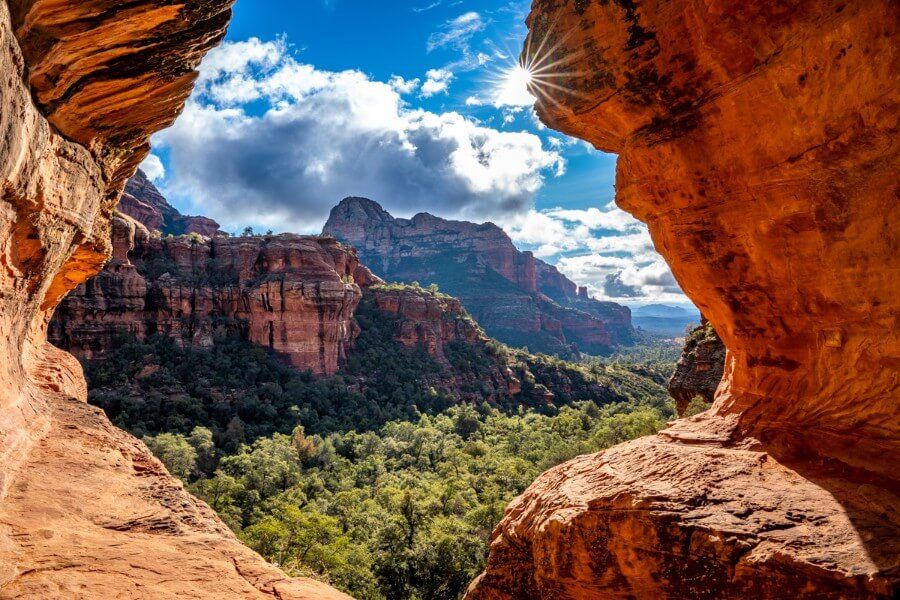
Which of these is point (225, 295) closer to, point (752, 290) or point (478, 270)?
point (752, 290)

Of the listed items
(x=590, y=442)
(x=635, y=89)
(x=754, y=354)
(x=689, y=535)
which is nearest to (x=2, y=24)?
(x=635, y=89)

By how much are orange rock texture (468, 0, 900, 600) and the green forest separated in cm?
1417

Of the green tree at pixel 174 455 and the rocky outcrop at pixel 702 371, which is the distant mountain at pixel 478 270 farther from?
the green tree at pixel 174 455

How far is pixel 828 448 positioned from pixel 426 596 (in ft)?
60.2

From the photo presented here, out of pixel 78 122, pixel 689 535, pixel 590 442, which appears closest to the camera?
pixel 689 535

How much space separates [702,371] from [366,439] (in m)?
31.1

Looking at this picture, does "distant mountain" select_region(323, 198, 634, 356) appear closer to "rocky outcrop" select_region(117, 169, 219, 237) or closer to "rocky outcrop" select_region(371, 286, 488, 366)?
"rocky outcrop" select_region(371, 286, 488, 366)

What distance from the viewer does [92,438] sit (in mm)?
7812

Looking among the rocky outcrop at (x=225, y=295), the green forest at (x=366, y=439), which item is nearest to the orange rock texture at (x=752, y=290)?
the green forest at (x=366, y=439)

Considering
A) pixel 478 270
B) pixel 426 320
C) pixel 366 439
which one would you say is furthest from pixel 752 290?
pixel 478 270

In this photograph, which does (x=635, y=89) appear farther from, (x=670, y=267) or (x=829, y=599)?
(x=829, y=599)

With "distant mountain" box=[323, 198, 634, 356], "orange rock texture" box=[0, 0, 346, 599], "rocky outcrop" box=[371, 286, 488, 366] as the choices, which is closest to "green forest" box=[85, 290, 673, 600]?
"rocky outcrop" box=[371, 286, 488, 366]

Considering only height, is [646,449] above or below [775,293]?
below

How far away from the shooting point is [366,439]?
4153 cm
